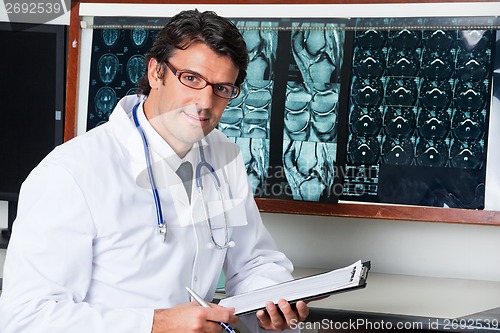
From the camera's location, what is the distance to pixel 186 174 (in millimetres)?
1536

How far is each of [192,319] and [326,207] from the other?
740mm

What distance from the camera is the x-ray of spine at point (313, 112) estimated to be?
6.29 feet

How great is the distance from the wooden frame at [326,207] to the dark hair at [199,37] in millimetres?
557

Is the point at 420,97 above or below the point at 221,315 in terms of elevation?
above

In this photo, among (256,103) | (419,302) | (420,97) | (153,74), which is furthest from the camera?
(256,103)

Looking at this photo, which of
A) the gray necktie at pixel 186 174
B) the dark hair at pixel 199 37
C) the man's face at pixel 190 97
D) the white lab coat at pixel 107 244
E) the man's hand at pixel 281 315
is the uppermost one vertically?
the dark hair at pixel 199 37

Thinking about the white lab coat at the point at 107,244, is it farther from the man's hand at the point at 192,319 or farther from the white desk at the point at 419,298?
the white desk at the point at 419,298

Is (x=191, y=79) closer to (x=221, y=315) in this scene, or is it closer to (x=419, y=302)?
(x=221, y=315)

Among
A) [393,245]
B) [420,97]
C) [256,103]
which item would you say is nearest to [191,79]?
[256,103]

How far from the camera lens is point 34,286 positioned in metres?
1.25

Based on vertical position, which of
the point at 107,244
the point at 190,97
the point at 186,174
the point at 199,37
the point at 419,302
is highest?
the point at 199,37

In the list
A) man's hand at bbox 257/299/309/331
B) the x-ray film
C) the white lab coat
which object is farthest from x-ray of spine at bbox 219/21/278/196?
man's hand at bbox 257/299/309/331

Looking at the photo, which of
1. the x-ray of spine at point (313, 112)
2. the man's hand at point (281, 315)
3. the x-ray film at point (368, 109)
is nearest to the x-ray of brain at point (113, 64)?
the x-ray film at point (368, 109)

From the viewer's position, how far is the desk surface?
5.25 ft
